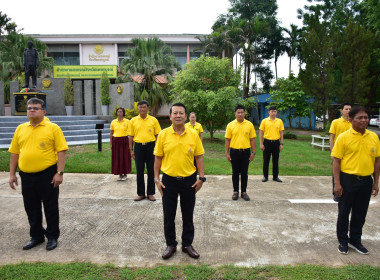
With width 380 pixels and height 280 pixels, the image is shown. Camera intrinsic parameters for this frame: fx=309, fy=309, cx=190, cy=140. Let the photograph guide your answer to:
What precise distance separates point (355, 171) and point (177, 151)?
1981 mm

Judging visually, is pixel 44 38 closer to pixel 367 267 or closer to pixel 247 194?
pixel 247 194

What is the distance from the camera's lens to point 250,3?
3156 centimetres

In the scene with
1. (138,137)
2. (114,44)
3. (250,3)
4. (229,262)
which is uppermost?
(250,3)

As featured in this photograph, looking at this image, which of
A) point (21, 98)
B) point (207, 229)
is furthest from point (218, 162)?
point (21, 98)

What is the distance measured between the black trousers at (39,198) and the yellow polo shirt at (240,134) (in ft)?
10.3

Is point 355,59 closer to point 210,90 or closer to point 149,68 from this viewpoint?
point 210,90

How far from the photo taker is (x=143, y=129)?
5512mm

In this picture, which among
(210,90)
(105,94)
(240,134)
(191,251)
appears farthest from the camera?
(105,94)

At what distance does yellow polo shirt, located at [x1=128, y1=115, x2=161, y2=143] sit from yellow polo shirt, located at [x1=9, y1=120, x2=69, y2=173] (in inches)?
79.6

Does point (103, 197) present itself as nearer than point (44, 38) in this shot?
Yes

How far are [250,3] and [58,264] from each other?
3306 cm

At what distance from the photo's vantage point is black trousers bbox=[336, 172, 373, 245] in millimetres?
3457

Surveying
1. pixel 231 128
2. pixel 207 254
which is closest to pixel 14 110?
pixel 231 128

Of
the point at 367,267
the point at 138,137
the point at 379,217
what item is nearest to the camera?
the point at 367,267
